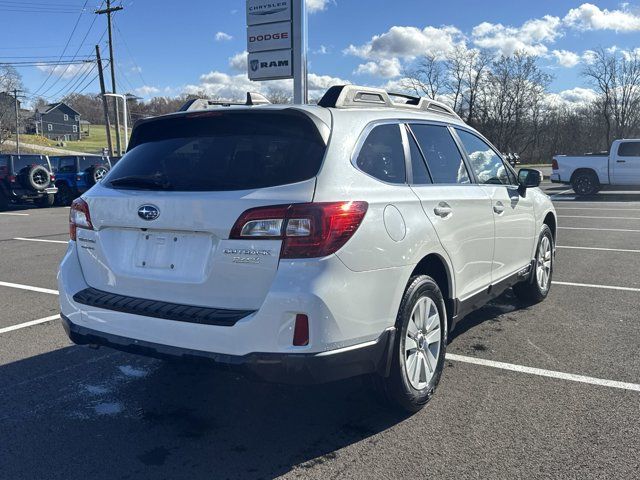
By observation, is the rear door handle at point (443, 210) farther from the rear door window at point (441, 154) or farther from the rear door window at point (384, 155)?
the rear door window at point (384, 155)

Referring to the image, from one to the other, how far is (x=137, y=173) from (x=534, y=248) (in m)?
3.91

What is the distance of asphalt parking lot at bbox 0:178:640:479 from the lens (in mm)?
2852

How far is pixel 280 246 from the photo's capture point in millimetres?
2682

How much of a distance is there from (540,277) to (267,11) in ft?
33.1

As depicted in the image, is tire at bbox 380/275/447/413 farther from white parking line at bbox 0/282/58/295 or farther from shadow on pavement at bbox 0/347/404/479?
white parking line at bbox 0/282/58/295

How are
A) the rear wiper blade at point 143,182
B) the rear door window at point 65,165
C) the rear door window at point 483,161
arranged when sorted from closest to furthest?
the rear wiper blade at point 143,182 < the rear door window at point 483,161 < the rear door window at point 65,165

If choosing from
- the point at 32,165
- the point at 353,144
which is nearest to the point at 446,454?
the point at 353,144

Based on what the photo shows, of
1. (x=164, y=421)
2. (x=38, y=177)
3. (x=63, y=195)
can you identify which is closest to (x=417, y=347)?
(x=164, y=421)

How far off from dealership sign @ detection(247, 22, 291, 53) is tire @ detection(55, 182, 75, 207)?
10540mm

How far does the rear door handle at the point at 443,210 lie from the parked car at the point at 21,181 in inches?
737

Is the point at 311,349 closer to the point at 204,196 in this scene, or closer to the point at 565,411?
the point at 204,196

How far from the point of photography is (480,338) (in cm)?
484

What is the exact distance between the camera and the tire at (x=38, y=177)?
19.1 m

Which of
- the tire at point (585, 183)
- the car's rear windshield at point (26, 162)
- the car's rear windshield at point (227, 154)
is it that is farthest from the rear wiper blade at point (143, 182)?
the tire at point (585, 183)
